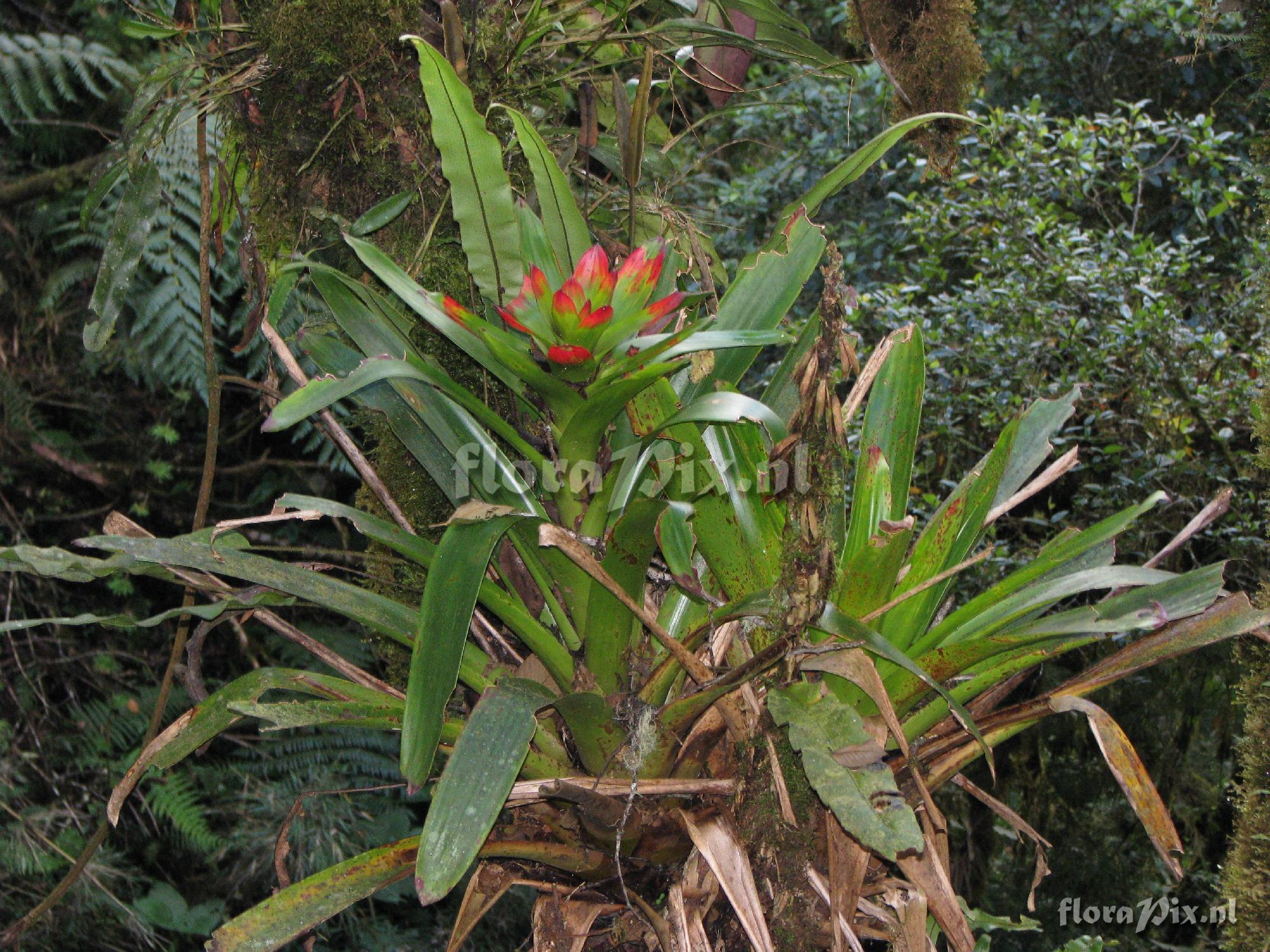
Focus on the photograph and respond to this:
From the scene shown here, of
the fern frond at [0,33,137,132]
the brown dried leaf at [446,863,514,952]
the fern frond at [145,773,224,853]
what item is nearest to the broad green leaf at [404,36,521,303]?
the brown dried leaf at [446,863,514,952]

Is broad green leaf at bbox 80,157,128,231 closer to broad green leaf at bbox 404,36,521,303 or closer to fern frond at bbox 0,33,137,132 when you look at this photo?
broad green leaf at bbox 404,36,521,303

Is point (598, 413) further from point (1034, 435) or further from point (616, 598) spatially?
point (1034, 435)

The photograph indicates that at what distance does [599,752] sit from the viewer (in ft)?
2.98

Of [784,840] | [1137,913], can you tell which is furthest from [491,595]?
[1137,913]

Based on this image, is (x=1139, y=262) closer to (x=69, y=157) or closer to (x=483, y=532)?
(x=483, y=532)

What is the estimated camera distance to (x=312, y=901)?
34.6 inches

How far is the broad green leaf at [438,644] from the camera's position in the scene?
789 millimetres

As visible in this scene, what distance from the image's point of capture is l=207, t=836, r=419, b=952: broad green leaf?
A: 0.84 meters

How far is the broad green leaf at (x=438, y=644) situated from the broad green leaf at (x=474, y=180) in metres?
0.30

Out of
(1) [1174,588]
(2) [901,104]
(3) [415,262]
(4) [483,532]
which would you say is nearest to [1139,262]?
(2) [901,104]

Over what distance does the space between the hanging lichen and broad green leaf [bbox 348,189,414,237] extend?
649 millimetres

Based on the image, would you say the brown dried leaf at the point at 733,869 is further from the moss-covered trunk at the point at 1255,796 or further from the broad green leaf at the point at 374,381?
the moss-covered trunk at the point at 1255,796

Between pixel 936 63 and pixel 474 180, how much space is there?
0.73m

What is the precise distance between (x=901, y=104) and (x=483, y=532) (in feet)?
2.98
